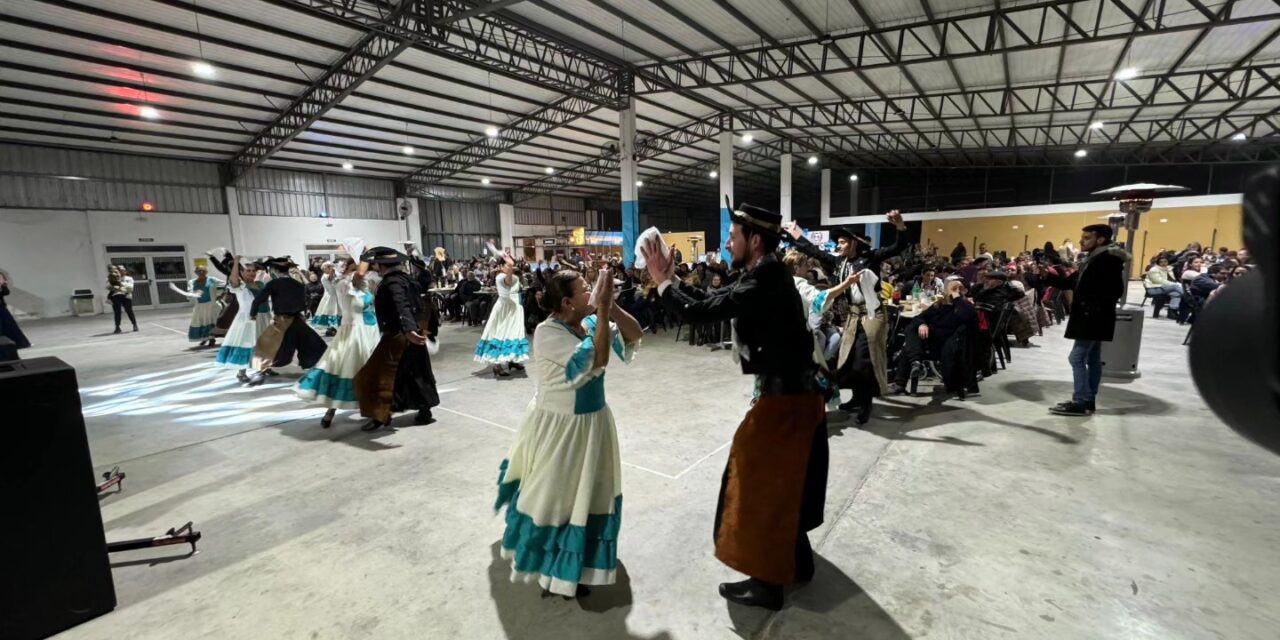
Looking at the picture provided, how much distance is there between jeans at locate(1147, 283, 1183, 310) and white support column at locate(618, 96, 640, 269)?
39.0 feet

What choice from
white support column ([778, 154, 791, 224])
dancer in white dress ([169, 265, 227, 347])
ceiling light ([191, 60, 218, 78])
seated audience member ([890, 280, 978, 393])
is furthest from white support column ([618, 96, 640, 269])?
seated audience member ([890, 280, 978, 393])

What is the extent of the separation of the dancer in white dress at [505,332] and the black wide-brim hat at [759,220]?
5.14 m

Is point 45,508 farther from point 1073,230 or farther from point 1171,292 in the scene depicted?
point 1073,230

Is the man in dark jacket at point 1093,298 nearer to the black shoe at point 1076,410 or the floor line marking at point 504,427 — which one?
the black shoe at point 1076,410

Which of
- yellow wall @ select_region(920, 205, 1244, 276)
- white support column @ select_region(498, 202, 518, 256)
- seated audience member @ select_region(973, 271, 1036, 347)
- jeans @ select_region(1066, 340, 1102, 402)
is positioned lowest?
jeans @ select_region(1066, 340, 1102, 402)

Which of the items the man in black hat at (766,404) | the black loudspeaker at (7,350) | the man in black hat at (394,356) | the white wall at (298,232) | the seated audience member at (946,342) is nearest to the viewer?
the man in black hat at (766,404)

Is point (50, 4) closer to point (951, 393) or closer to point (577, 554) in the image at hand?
point (577, 554)

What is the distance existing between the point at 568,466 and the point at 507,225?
29060 mm

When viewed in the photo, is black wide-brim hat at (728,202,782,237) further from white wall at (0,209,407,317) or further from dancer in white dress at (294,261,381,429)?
white wall at (0,209,407,317)

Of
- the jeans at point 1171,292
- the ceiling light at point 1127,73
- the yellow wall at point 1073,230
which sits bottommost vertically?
the jeans at point 1171,292

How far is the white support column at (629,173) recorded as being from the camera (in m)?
16.1

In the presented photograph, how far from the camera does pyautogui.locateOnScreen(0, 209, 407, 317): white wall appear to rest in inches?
643

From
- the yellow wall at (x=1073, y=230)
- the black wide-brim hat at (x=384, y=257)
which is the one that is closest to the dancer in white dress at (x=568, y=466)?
the black wide-brim hat at (x=384, y=257)

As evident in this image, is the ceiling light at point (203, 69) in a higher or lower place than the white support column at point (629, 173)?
higher
